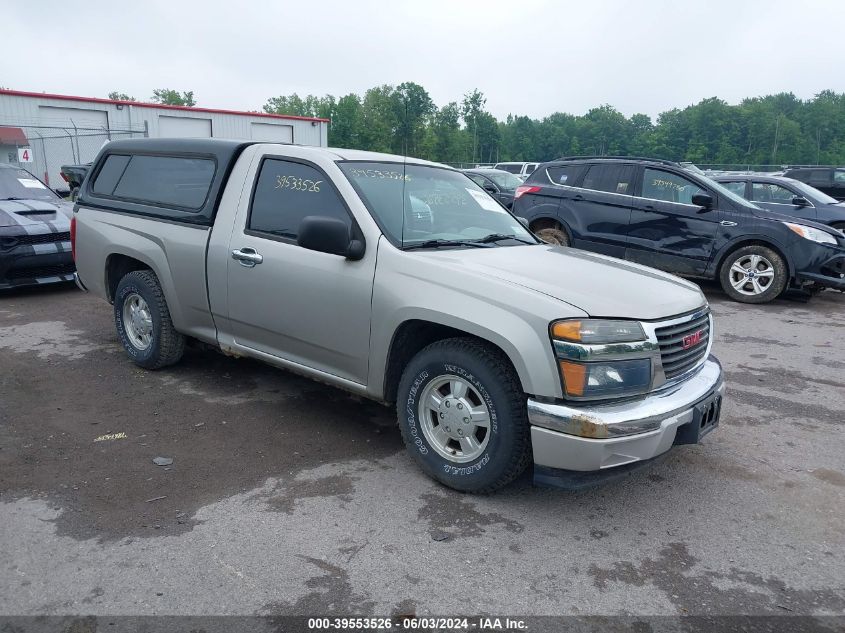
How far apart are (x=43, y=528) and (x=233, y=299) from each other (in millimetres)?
1852

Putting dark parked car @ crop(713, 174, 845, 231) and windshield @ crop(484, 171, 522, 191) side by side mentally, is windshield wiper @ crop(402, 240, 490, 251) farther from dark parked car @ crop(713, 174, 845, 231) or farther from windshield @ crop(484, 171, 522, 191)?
windshield @ crop(484, 171, 522, 191)

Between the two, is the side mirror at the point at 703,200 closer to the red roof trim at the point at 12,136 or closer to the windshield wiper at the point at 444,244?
the windshield wiper at the point at 444,244

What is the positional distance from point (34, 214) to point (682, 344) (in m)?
8.06

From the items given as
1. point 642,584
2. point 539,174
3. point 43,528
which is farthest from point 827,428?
point 539,174

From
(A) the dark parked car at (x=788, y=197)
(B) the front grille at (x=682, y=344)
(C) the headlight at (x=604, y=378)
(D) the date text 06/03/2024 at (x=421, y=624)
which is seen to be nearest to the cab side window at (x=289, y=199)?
(C) the headlight at (x=604, y=378)

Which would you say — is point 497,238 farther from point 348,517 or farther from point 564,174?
point 564,174

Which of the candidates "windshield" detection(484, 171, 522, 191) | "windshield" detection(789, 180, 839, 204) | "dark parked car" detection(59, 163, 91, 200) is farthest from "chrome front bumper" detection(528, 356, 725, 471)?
"dark parked car" detection(59, 163, 91, 200)

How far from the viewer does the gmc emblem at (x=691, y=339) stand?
138 inches

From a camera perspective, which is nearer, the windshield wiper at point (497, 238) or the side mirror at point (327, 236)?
the side mirror at point (327, 236)

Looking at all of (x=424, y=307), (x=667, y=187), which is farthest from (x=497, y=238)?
(x=667, y=187)

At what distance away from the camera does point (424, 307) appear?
352cm

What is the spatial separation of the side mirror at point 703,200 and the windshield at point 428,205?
496 cm

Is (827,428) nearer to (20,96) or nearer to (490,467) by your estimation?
(490,467)

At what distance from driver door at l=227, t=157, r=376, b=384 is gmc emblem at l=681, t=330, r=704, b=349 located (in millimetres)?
1711
